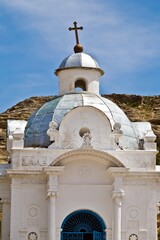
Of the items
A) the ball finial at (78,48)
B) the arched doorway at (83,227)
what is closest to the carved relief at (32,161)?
the arched doorway at (83,227)

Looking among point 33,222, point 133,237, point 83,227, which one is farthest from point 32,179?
point 133,237

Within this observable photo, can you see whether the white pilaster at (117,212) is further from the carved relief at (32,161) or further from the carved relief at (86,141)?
the carved relief at (32,161)

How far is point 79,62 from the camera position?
29.8 meters

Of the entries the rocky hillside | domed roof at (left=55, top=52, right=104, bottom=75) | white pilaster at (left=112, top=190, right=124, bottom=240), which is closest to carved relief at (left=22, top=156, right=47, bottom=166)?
white pilaster at (left=112, top=190, right=124, bottom=240)

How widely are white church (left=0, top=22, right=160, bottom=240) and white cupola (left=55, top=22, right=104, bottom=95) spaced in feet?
7.58

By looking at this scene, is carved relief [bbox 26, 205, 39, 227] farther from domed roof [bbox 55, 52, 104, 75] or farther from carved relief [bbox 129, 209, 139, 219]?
domed roof [bbox 55, 52, 104, 75]

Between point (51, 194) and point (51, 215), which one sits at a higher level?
point (51, 194)

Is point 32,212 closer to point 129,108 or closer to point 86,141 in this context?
point 86,141

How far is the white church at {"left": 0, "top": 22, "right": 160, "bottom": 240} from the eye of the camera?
2658cm

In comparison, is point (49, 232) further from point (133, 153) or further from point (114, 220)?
point (133, 153)

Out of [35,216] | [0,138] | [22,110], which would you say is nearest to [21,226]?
[35,216]

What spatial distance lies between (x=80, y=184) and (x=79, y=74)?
479 centimetres

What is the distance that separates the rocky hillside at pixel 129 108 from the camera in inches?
3187

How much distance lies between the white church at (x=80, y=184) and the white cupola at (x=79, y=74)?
7.58ft
